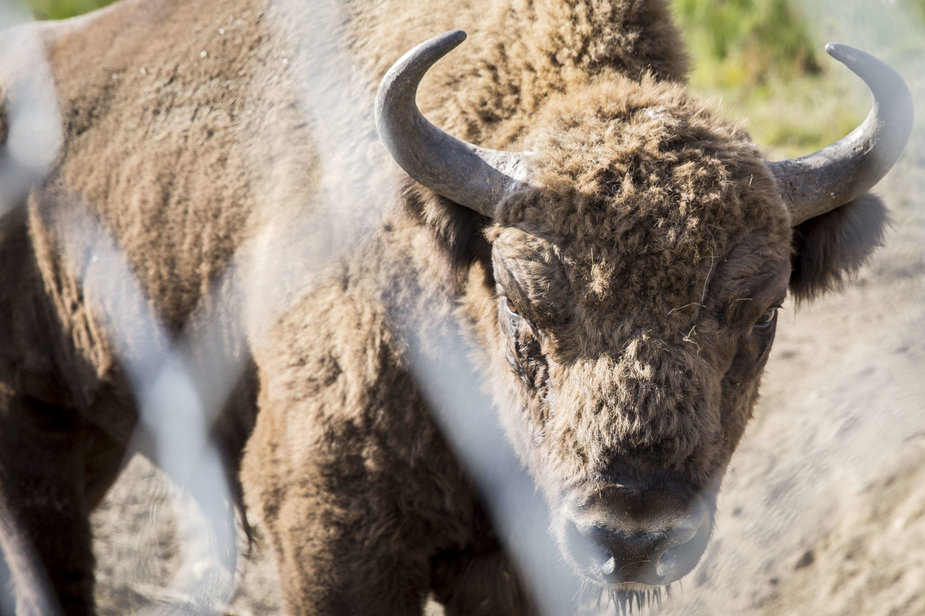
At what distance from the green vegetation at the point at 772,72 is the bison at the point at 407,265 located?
4.21 metres

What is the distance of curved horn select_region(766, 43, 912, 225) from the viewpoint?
2174 mm

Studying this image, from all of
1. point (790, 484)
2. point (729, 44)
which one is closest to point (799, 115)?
point (729, 44)

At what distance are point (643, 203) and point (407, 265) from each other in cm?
77

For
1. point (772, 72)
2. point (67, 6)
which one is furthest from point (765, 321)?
point (67, 6)

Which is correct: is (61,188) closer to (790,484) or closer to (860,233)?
(860,233)

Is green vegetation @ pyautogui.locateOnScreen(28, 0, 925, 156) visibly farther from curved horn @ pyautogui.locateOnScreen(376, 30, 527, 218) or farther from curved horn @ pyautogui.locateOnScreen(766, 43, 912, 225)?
curved horn @ pyautogui.locateOnScreen(376, 30, 527, 218)

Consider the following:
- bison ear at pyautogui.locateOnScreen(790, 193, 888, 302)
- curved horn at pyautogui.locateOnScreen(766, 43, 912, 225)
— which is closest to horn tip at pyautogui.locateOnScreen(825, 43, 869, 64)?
curved horn at pyautogui.locateOnScreen(766, 43, 912, 225)

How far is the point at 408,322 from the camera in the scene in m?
2.60

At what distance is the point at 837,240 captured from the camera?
97.6 inches

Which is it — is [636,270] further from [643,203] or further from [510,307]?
[510,307]

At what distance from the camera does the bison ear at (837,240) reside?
8.09ft

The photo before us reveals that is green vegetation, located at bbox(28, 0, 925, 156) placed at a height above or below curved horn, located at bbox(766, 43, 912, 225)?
below

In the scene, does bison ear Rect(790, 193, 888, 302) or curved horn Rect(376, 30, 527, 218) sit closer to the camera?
curved horn Rect(376, 30, 527, 218)

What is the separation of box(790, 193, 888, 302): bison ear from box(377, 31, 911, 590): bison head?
0.09 metres
